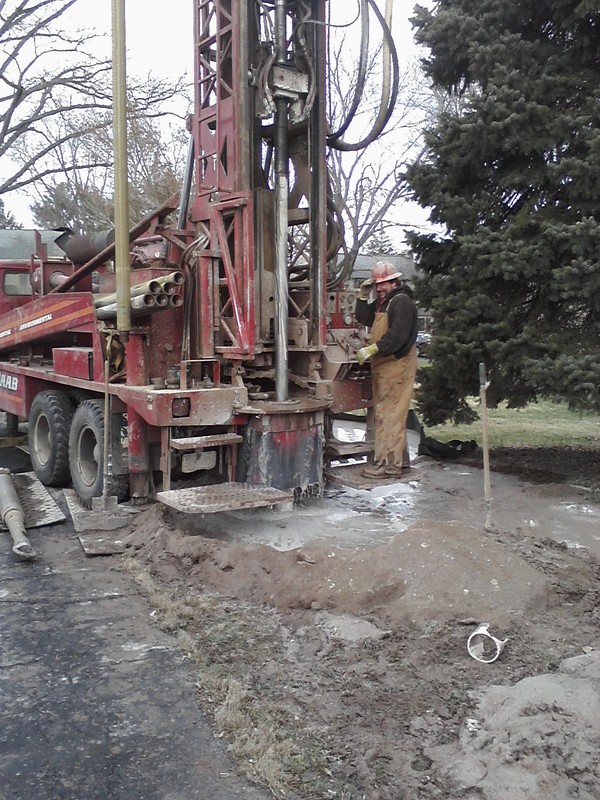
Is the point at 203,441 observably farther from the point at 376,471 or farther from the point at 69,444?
the point at 69,444

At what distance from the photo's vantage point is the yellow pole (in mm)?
6000

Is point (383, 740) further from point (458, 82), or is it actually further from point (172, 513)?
point (458, 82)

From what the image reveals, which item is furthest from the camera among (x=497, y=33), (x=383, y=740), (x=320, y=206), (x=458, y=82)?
(x=458, y=82)

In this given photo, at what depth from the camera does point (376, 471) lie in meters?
7.36

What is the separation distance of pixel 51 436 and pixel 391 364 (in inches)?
150

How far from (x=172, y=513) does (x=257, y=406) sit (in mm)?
1208

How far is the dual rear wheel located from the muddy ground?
983mm

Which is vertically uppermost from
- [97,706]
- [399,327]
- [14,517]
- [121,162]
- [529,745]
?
[121,162]

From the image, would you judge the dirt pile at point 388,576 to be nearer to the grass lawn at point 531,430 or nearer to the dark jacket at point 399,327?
the dark jacket at point 399,327

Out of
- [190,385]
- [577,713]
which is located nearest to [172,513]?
[190,385]

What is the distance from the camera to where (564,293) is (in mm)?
7328

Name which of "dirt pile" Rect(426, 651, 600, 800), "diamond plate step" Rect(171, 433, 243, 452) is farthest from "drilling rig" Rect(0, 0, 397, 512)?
"dirt pile" Rect(426, 651, 600, 800)

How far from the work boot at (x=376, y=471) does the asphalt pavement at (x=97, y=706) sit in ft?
8.98

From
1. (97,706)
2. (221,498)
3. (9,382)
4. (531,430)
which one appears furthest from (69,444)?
(531,430)
